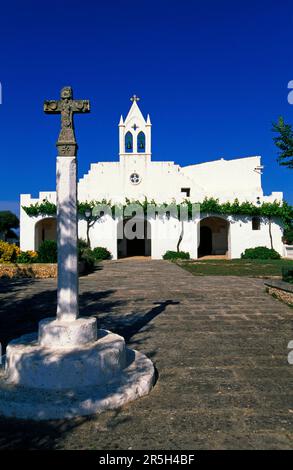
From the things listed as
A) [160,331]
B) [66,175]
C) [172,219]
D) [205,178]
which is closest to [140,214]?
[172,219]

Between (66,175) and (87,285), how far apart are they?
7.61 meters

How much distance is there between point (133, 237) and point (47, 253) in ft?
40.4

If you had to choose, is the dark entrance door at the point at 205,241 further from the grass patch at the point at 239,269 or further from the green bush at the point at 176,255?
the grass patch at the point at 239,269

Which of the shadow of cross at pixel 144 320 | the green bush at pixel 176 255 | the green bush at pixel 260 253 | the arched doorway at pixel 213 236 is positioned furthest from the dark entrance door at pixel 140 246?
the shadow of cross at pixel 144 320

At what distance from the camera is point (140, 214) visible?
24016 millimetres

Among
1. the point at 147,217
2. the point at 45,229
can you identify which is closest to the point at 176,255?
the point at 147,217

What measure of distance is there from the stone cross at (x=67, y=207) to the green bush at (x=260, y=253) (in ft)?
69.4

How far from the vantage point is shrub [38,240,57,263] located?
48.0 ft

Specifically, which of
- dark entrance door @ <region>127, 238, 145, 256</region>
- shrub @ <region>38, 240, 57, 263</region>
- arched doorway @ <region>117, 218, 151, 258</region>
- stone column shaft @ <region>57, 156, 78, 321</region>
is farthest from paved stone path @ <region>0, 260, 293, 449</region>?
dark entrance door @ <region>127, 238, 145, 256</region>

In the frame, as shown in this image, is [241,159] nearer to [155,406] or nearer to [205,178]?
[205,178]

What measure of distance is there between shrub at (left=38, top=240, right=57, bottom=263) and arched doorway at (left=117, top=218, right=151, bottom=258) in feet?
33.8

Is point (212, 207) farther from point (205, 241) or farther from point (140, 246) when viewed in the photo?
point (140, 246)

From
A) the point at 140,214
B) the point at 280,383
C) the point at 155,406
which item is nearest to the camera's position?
the point at 155,406

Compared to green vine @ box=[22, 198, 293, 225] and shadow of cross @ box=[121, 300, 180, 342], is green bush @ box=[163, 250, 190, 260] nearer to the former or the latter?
green vine @ box=[22, 198, 293, 225]
